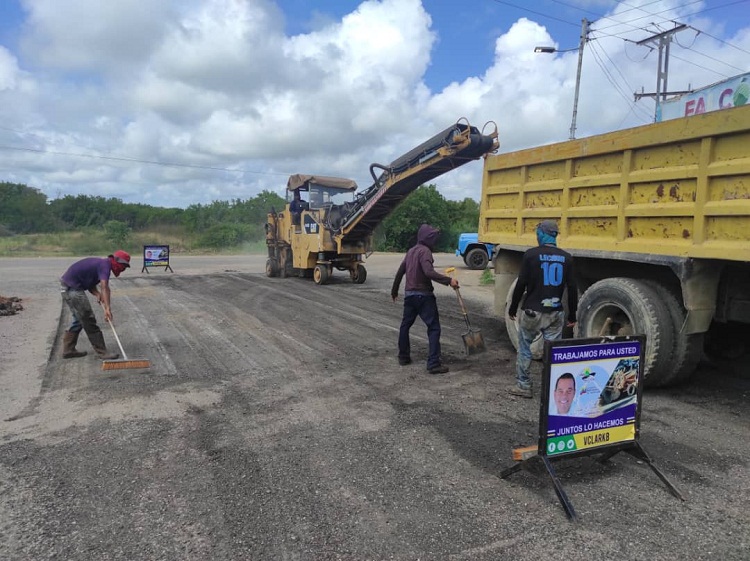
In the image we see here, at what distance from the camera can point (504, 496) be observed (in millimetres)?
3244

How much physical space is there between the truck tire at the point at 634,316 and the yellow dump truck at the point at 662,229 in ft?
0.03

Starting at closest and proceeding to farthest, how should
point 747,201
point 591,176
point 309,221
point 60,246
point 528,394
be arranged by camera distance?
1. point 747,201
2. point 528,394
3. point 591,176
4. point 309,221
5. point 60,246

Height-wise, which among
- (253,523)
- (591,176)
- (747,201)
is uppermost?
(591,176)

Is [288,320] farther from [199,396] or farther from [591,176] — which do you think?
[591,176]

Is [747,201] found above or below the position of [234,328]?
above

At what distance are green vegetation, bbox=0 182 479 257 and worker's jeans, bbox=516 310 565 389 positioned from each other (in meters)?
23.5

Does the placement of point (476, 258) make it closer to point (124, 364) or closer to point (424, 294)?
point (424, 294)

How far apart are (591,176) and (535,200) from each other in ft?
3.32

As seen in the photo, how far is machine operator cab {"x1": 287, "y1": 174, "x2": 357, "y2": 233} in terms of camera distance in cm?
1509

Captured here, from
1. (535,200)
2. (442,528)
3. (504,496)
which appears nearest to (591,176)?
(535,200)

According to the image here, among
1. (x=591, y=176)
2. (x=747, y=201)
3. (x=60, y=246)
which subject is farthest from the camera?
(x=60, y=246)

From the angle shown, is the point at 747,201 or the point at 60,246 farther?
the point at 60,246

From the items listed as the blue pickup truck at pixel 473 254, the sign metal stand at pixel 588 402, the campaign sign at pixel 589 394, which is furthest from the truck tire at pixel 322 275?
the campaign sign at pixel 589 394

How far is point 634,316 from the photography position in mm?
5043
